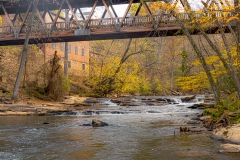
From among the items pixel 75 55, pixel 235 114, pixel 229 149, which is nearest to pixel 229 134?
pixel 229 149

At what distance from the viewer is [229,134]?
28.4 feet

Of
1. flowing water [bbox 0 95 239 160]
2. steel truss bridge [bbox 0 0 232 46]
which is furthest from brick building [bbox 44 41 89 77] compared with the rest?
flowing water [bbox 0 95 239 160]

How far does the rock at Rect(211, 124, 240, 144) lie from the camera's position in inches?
327

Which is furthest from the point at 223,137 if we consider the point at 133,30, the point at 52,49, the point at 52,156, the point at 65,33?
the point at 52,49

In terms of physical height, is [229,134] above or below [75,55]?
below

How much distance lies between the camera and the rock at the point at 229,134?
8295 mm

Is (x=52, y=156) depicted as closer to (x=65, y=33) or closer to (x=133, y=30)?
(x=133, y=30)

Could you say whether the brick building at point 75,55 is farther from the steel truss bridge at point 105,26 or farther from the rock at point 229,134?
the rock at point 229,134

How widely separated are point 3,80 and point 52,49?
1295 cm

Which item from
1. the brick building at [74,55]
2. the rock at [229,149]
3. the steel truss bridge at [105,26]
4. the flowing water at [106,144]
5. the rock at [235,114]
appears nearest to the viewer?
the flowing water at [106,144]

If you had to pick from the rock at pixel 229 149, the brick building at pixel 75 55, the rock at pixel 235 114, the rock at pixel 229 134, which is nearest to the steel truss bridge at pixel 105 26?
the rock at pixel 235 114

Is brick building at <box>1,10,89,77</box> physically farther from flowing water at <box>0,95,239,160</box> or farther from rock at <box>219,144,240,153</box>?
rock at <box>219,144,240,153</box>

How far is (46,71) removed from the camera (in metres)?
24.0

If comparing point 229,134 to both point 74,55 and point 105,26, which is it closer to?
point 105,26
